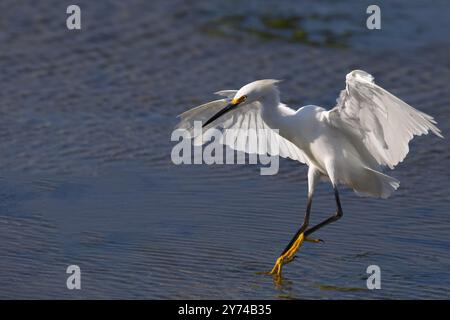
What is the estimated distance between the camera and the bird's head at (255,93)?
28.8 ft

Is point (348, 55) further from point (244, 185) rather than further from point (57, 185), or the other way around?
point (57, 185)

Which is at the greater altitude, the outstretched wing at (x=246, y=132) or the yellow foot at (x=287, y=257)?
the outstretched wing at (x=246, y=132)

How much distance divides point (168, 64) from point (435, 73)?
394cm

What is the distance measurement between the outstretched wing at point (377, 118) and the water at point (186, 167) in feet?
3.07

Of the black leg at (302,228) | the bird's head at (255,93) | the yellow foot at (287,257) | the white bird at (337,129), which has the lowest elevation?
the yellow foot at (287,257)

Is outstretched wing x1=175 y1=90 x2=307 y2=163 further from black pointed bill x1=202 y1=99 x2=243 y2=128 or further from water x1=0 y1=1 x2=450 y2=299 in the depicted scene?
water x1=0 y1=1 x2=450 y2=299

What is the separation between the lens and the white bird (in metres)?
8.43

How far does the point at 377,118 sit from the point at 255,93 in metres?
1.06

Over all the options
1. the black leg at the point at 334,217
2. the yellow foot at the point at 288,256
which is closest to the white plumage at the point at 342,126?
the black leg at the point at 334,217

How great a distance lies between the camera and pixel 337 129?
9086 mm

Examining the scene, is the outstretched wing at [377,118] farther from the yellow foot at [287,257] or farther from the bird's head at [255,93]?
the yellow foot at [287,257]

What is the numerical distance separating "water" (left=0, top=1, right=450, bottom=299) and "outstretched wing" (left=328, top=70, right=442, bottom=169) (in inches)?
36.9

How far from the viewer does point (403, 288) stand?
325 inches

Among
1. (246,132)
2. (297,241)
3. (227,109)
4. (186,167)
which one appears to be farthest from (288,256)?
(186,167)
